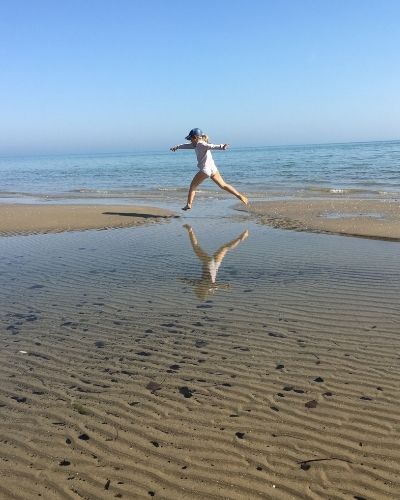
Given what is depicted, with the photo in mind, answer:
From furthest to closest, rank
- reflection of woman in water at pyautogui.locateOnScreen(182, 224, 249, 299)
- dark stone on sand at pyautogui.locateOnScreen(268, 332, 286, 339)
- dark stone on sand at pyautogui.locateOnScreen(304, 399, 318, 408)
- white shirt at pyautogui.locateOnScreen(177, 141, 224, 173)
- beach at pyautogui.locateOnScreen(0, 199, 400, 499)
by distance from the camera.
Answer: white shirt at pyautogui.locateOnScreen(177, 141, 224, 173) < reflection of woman in water at pyautogui.locateOnScreen(182, 224, 249, 299) < dark stone on sand at pyautogui.locateOnScreen(268, 332, 286, 339) < dark stone on sand at pyautogui.locateOnScreen(304, 399, 318, 408) < beach at pyautogui.locateOnScreen(0, 199, 400, 499)

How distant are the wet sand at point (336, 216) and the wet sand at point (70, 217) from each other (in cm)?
288

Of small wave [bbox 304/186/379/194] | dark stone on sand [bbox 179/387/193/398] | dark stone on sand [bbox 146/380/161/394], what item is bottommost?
dark stone on sand [bbox 179/387/193/398]

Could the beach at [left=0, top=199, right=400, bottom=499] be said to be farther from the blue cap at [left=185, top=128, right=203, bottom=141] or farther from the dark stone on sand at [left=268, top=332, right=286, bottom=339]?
the blue cap at [left=185, top=128, right=203, bottom=141]

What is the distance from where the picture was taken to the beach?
115 inches

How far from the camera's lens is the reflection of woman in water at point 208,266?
20.8ft

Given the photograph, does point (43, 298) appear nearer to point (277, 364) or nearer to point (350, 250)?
point (277, 364)

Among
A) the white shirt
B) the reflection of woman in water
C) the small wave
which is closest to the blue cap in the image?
the white shirt

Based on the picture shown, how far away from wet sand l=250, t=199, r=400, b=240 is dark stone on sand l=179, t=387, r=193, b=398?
20.9ft

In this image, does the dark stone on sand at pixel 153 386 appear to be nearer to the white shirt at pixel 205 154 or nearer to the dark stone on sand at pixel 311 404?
the dark stone on sand at pixel 311 404

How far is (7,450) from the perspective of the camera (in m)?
3.14

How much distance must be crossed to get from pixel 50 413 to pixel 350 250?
19.6 ft

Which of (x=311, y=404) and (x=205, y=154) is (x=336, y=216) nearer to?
(x=205, y=154)

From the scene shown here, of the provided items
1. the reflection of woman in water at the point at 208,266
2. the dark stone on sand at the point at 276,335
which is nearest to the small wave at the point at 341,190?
the reflection of woman in water at the point at 208,266

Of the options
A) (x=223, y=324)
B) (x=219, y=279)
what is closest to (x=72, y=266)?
(x=219, y=279)
